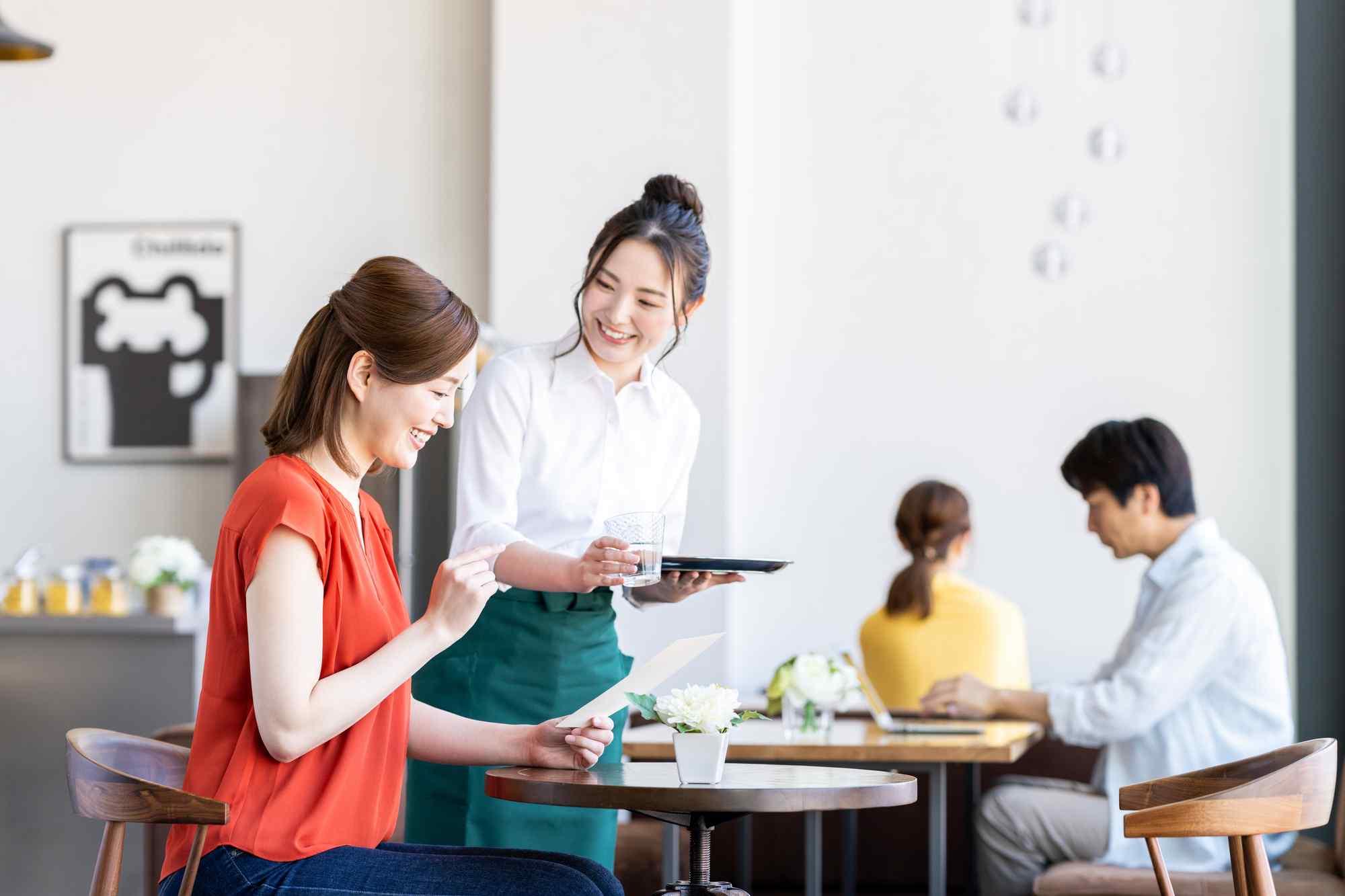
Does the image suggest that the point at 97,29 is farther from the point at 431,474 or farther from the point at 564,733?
the point at 564,733

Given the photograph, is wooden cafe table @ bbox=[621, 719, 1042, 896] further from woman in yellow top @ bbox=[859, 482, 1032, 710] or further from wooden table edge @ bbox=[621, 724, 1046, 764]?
woman in yellow top @ bbox=[859, 482, 1032, 710]

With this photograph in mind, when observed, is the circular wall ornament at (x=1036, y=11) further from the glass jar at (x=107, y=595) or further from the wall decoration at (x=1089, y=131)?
the glass jar at (x=107, y=595)

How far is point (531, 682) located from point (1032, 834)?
1.38m

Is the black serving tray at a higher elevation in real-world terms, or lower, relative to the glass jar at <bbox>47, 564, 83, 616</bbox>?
higher

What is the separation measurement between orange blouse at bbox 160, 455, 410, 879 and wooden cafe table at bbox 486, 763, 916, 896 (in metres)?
0.21

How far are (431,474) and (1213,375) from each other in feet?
8.92

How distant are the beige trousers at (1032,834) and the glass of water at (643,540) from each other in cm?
147

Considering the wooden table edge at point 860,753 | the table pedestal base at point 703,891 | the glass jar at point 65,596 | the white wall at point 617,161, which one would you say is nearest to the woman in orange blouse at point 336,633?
the table pedestal base at point 703,891

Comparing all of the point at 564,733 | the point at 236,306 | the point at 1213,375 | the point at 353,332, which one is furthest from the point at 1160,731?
the point at 236,306

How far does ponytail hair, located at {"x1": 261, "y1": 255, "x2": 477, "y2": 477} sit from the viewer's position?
76.0 inches

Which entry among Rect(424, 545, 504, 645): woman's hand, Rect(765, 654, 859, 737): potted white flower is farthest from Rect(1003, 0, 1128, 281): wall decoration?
Rect(424, 545, 504, 645): woman's hand

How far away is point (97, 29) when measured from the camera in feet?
19.3

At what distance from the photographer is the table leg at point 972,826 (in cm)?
376

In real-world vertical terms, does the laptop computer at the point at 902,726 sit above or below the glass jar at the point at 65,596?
below
